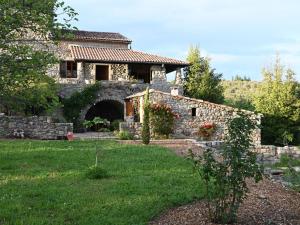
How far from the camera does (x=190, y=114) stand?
87.1 ft

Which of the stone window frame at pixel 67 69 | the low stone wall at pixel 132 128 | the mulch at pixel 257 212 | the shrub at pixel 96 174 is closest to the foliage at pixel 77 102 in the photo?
the stone window frame at pixel 67 69

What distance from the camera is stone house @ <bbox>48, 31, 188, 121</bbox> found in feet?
100

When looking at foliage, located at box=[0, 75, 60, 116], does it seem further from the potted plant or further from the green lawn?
the potted plant

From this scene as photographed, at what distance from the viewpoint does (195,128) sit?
2658cm

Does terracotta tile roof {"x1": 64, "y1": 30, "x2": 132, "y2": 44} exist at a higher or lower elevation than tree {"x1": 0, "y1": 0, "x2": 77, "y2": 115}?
higher

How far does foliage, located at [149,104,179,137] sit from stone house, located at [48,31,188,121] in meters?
6.07

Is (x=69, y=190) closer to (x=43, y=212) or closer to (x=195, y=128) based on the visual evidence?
(x=43, y=212)

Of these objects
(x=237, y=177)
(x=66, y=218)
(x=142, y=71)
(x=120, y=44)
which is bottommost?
(x=66, y=218)

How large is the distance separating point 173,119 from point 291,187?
16.0 metres

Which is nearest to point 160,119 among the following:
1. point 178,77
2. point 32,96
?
point 178,77

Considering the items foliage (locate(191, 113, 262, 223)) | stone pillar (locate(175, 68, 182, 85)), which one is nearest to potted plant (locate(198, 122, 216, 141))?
stone pillar (locate(175, 68, 182, 85))

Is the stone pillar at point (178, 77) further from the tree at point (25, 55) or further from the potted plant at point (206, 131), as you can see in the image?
the tree at point (25, 55)

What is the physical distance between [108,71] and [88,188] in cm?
2534

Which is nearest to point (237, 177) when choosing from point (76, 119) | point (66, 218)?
point (66, 218)
